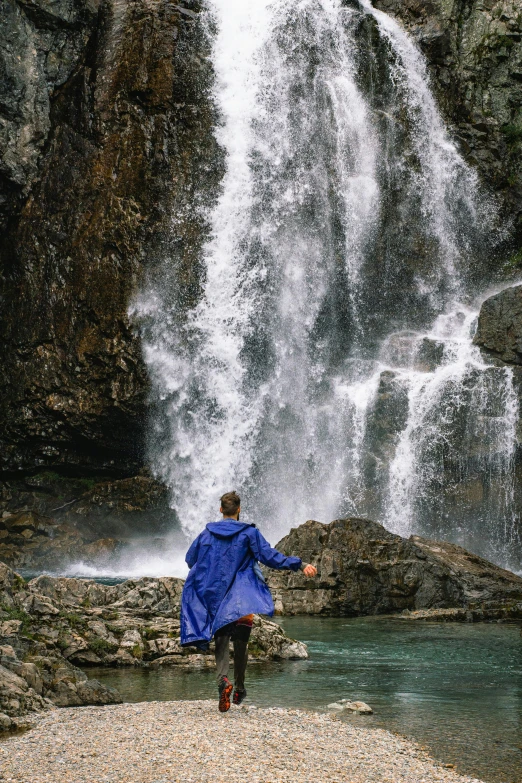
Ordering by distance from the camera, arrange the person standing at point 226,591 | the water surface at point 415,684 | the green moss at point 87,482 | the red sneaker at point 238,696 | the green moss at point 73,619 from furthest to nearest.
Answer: the green moss at point 87,482 < the green moss at point 73,619 < the red sneaker at point 238,696 < the person standing at point 226,591 < the water surface at point 415,684

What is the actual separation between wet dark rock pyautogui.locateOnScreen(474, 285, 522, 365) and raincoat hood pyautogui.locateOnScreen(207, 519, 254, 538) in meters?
18.1

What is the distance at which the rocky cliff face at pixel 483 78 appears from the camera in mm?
28438

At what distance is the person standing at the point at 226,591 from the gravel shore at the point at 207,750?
47 centimetres

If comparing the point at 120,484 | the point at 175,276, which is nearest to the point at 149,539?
the point at 120,484

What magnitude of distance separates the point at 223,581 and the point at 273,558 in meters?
0.47

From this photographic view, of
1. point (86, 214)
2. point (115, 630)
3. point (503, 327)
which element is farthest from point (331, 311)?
point (115, 630)

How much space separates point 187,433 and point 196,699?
59.9 ft

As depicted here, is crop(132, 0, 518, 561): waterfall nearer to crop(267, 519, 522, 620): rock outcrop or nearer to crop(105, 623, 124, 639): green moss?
crop(267, 519, 522, 620): rock outcrop

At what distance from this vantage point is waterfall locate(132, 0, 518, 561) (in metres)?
23.0

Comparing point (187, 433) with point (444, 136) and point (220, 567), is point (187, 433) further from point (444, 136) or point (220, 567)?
point (220, 567)

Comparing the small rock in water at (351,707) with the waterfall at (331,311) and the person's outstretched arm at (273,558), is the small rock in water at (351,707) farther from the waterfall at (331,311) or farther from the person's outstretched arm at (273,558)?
the waterfall at (331,311)

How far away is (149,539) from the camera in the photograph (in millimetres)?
25641

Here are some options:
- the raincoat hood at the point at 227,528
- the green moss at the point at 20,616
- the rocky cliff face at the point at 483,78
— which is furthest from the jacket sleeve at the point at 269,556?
the rocky cliff face at the point at 483,78

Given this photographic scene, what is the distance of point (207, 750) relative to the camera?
5219mm
